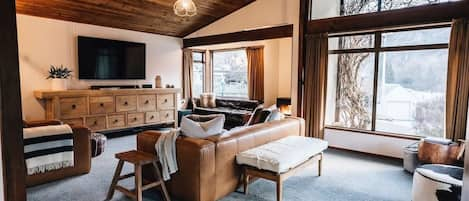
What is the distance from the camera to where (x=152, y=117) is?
6.76 metres

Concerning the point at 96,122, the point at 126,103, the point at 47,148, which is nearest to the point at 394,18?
the point at 47,148

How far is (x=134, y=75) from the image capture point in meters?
6.78

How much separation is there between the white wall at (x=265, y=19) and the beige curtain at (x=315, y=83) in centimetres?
27

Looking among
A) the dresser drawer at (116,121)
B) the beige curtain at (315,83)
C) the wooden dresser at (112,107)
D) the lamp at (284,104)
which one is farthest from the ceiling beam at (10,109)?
the lamp at (284,104)

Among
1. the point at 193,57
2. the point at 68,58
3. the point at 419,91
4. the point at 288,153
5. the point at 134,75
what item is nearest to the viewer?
the point at 288,153

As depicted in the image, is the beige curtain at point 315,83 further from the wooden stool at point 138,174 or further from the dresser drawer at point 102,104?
the dresser drawer at point 102,104

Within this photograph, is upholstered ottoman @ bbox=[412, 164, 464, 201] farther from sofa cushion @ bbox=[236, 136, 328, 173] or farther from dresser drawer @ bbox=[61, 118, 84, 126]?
dresser drawer @ bbox=[61, 118, 84, 126]

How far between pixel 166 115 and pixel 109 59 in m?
1.78

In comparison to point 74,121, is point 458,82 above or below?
above

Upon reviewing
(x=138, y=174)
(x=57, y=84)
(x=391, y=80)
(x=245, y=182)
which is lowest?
(x=245, y=182)

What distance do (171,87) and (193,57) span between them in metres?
1.46

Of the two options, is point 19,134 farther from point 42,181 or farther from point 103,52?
point 103,52

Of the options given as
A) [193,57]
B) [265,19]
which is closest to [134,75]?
[193,57]

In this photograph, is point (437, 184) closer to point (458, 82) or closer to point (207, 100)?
point (458, 82)
